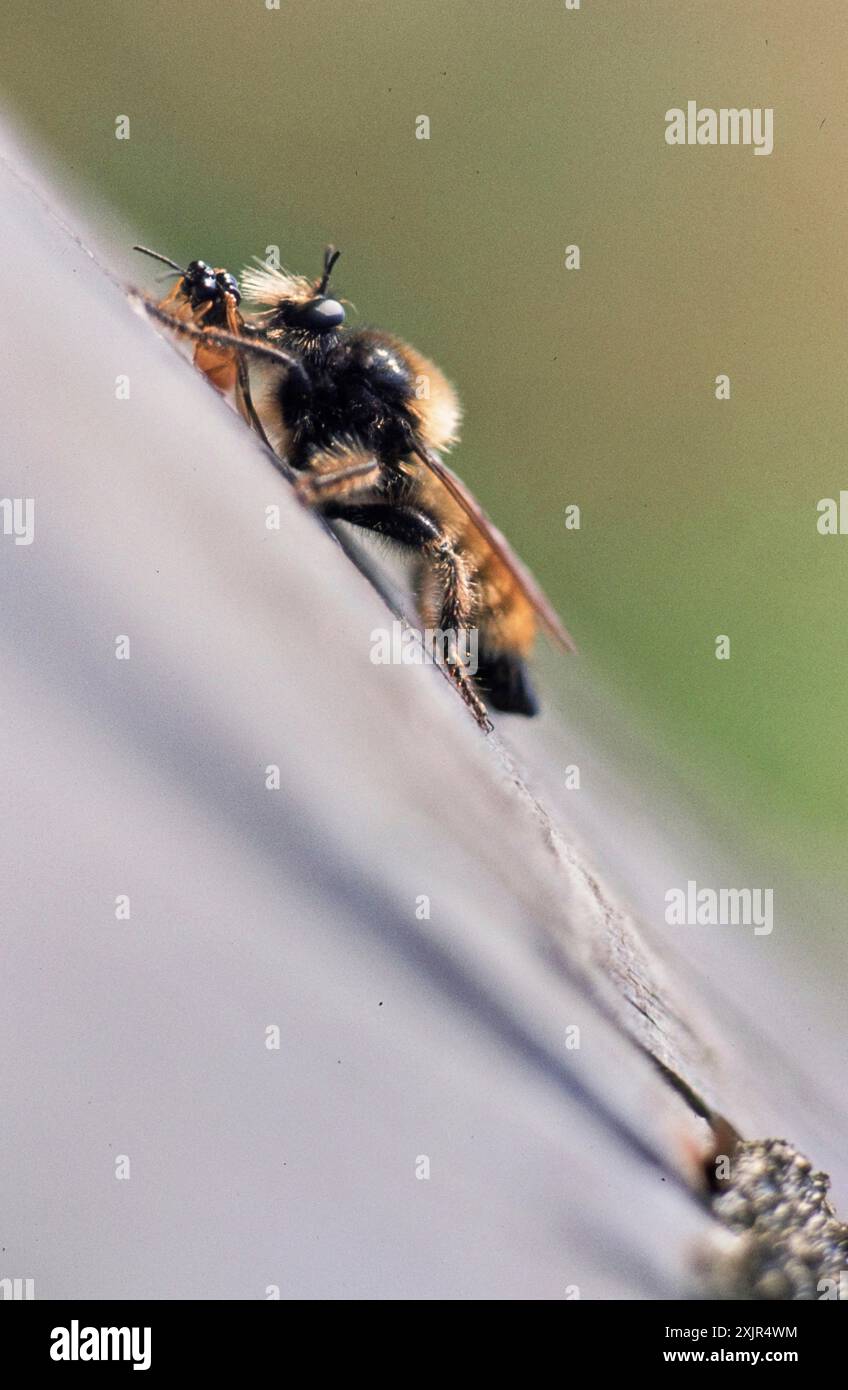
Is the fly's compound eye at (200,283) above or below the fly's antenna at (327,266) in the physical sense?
below

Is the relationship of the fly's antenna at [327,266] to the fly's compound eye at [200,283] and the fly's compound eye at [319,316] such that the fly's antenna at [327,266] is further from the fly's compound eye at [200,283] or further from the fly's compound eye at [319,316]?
the fly's compound eye at [200,283]

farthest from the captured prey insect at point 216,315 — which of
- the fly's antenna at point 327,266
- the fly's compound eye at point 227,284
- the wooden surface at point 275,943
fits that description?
the wooden surface at point 275,943

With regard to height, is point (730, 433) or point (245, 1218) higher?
point (730, 433)

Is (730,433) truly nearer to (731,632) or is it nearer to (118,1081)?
(731,632)

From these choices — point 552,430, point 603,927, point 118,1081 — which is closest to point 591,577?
point 552,430
